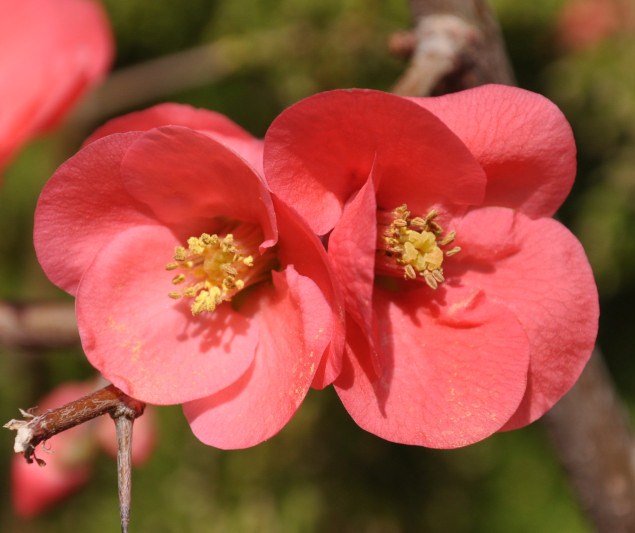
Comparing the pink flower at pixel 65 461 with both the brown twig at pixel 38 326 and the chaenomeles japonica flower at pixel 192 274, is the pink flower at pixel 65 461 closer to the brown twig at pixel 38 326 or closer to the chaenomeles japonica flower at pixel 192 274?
the brown twig at pixel 38 326

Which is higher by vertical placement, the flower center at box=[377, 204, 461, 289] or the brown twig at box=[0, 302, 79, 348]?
the flower center at box=[377, 204, 461, 289]

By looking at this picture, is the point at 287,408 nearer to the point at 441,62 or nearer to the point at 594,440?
the point at 441,62

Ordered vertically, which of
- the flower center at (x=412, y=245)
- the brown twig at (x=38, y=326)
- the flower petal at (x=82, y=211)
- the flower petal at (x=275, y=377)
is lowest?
the brown twig at (x=38, y=326)

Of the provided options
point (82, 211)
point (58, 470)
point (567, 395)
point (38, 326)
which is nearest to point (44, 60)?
point (38, 326)

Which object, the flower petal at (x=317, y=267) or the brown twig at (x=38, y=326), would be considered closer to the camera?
the flower petal at (x=317, y=267)

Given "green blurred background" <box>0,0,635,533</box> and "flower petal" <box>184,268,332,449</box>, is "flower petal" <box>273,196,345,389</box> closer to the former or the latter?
"flower petal" <box>184,268,332,449</box>

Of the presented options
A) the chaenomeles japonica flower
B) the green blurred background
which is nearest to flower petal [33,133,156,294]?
the chaenomeles japonica flower

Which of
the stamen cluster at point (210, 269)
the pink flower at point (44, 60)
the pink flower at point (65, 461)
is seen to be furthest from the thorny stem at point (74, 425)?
the pink flower at point (65, 461)
